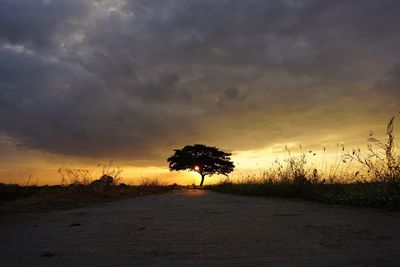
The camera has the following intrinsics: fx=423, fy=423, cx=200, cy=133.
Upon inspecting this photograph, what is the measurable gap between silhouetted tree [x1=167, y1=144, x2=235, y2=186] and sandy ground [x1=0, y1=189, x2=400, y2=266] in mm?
33581

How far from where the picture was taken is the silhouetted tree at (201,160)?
40281 millimetres

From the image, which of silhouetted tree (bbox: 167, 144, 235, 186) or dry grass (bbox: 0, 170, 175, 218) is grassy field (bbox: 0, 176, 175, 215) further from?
silhouetted tree (bbox: 167, 144, 235, 186)

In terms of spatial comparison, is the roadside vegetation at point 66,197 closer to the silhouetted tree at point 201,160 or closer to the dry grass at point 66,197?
the dry grass at point 66,197

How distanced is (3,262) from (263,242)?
2415mm

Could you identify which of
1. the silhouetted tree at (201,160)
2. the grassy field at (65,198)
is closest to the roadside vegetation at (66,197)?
the grassy field at (65,198)

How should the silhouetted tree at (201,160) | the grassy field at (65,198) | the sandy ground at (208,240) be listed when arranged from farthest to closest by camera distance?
1. the silhouetted tree at (201,160)
2. the grassy field at (65,198)
3. the sandy ground at (208,240)

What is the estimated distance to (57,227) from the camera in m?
5.73

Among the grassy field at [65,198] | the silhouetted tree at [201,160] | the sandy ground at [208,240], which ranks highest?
the silhouetted tree at [201,160]

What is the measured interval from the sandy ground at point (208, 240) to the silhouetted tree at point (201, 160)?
33.6 m

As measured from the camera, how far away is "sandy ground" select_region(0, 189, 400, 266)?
3582 mm

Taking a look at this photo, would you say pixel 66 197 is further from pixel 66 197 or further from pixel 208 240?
pixel 208 240

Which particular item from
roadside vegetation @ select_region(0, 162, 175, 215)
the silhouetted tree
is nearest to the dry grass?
roadside vegetation @ select_region(0, 162, 175, 215)

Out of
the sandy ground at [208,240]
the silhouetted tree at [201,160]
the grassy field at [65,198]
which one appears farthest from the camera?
the silhouetted tree at [201,160]

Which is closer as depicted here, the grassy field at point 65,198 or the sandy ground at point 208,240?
the sandy ground at point 208,240
